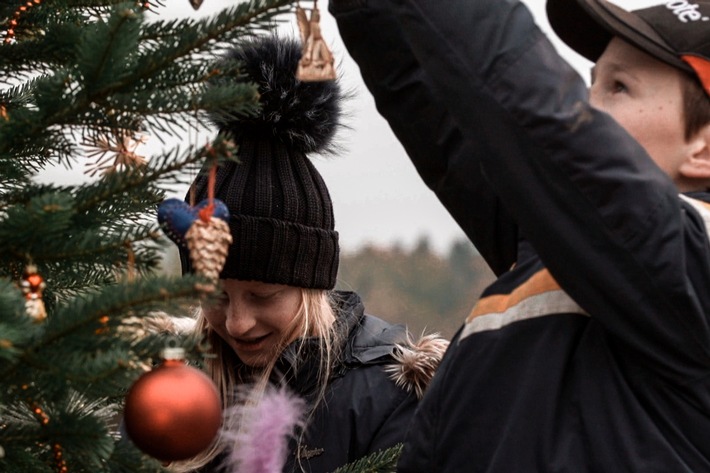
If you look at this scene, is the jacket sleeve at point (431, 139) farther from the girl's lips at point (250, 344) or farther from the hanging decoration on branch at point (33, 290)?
the girl's lips at point (250, 344)

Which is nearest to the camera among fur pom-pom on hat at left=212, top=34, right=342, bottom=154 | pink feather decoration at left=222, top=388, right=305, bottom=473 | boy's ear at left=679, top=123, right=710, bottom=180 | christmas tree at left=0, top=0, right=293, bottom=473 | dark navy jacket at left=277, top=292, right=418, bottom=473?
christmas tree at left=0, top=0, right=293, bottom=473

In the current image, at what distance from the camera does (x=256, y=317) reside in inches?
96.5

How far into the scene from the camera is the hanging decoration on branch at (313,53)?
52.3 inches

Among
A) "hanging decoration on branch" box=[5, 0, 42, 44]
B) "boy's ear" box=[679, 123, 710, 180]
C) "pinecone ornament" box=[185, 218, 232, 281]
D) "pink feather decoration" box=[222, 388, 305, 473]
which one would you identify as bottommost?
"pink feather decoration" box=[222, 388, 305, 473]

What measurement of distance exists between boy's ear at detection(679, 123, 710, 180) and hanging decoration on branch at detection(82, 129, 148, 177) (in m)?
0.81

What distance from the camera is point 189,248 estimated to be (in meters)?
1.33

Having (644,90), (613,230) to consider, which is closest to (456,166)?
(644,90)

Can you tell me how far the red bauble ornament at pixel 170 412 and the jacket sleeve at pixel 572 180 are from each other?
18.9 inches

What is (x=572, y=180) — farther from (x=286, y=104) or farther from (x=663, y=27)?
(x=286, y=104)

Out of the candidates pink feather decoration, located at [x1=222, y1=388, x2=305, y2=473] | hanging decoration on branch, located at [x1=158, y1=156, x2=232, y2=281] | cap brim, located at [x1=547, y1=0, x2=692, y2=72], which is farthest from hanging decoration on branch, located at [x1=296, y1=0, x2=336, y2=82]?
pink feather decoration, located at [x1=222, y1=388, x2=305, y2=473]

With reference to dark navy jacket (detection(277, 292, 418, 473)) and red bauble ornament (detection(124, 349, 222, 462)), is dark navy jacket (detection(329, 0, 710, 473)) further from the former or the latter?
dark navy jacket (detection(277, 292, 418, 473))

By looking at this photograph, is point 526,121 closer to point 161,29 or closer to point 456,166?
point 456,166

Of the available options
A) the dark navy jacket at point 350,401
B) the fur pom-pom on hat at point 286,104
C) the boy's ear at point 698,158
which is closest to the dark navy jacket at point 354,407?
the dark navy jacket at point 350,401

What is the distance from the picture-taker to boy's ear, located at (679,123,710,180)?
1.60 metres
